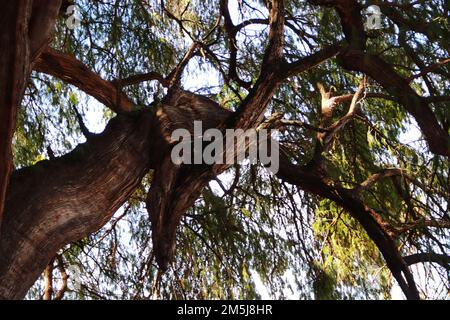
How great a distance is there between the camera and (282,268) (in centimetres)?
464

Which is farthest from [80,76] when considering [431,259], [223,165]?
[431,259]

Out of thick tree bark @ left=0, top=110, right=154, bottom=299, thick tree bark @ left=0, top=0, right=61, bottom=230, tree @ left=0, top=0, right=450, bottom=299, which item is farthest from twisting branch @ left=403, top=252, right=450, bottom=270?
thick tree bark @ left=0, top=0, right=61, bottom=230

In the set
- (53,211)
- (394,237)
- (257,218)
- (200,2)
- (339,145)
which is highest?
(200,2)

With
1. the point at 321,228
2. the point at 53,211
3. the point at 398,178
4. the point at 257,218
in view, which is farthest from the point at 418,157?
the point at 53,211

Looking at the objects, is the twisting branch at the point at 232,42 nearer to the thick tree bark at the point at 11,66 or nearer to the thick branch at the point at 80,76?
the thick branch at the point at 80,76

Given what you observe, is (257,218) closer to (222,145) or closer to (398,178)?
(398,178)

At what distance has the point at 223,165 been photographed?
324 cm

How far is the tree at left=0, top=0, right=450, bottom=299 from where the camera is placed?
2.76 meters

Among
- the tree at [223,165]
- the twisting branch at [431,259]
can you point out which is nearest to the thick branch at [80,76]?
the tree at [223,165]

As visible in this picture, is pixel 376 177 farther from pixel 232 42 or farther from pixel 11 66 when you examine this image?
pixel 11 66

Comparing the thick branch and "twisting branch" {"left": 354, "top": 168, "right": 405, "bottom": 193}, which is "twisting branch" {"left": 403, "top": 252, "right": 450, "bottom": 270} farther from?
the thick branch

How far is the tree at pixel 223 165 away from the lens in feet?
9.05

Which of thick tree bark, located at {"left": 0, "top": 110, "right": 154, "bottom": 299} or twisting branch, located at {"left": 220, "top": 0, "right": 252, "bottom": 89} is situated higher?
twisting branch, located at {"left": 220, "top": 0, "right": 252, "bottom": 89}

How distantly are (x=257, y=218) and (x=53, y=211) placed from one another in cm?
221
